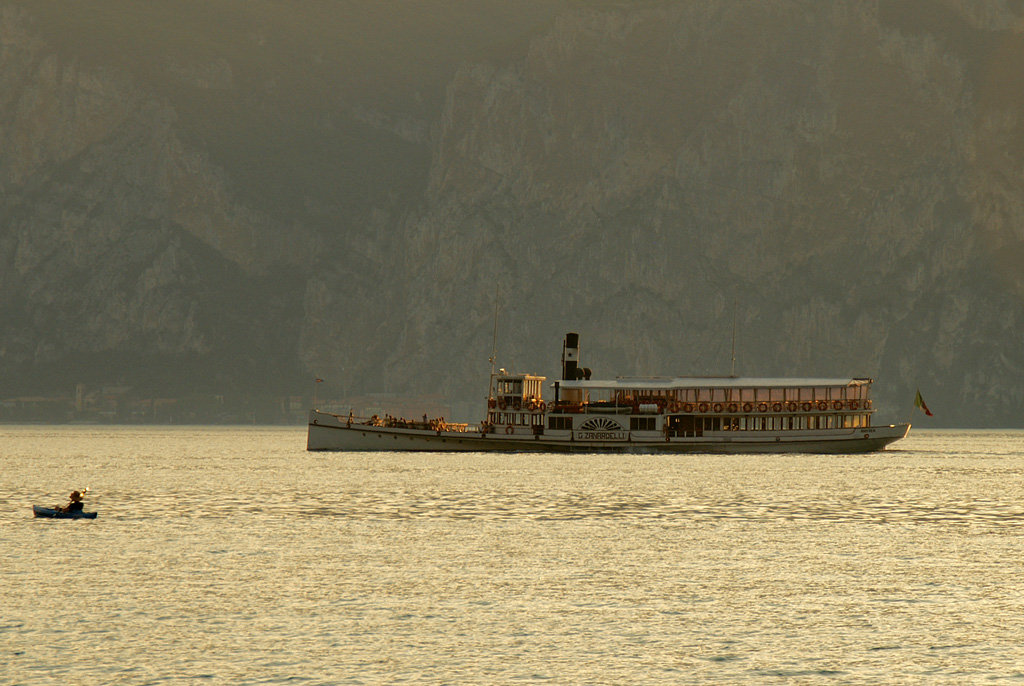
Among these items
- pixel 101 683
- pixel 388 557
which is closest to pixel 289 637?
pixel 101 683

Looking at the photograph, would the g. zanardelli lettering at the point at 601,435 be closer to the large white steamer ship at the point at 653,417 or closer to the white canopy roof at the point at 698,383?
the large white steamer ship at the point at 653,417

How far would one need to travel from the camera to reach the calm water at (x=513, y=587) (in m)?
30.0

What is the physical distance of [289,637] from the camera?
33.0m

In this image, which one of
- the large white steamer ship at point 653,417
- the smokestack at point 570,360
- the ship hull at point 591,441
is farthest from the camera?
the smokestack at point 570,360

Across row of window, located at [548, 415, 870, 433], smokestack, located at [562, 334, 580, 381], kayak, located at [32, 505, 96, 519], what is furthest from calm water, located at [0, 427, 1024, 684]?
smokestack, located at [562, 334, 580, 381]

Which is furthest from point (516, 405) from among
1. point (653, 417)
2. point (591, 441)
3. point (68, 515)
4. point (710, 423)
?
point (68, 515)

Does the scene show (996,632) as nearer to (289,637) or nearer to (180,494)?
(289,637)

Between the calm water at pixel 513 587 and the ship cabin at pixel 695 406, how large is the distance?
45678 millimetres

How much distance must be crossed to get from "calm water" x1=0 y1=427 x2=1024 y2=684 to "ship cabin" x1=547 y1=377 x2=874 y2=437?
45678mm

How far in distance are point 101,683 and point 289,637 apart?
5.87 metres

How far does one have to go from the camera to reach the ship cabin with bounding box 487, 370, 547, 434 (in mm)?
130375

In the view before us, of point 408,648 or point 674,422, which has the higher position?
point 674,422

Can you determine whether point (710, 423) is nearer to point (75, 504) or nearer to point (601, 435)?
point (601, 435)

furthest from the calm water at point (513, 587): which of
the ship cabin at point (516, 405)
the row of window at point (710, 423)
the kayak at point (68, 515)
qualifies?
the row of window at point (710, 423)
